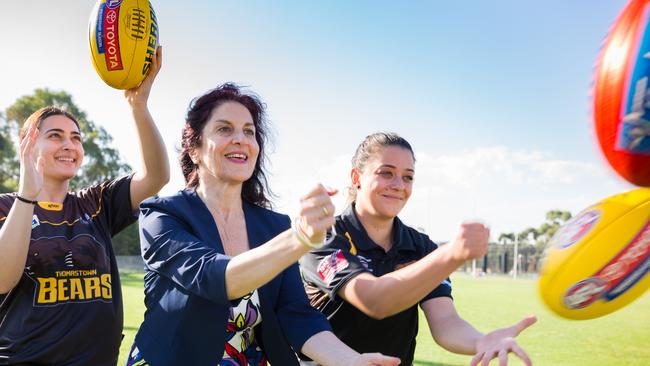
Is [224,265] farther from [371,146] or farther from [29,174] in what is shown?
[29,174]

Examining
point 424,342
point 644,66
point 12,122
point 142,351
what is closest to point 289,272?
point 142,351

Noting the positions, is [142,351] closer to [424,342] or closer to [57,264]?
[57,264]

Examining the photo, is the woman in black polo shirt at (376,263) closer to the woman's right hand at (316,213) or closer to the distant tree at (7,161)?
the woman's right hand at (316,213)

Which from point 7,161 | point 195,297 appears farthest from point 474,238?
point 7,161

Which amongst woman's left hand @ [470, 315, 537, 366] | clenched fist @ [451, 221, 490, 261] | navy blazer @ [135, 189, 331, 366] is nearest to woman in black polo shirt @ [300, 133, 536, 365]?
woman's left hand @ [470, 315, 537, 366]

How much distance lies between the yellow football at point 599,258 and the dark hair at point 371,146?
1.18 m

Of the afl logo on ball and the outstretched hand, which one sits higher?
the afl logo on ball

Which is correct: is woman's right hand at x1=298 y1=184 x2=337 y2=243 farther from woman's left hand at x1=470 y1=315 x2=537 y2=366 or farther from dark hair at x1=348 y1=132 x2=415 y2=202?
dark hair at x1=348 y1=132 x2=415 y2=202

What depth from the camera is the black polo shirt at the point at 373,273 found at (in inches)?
129

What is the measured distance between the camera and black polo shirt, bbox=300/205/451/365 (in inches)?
129

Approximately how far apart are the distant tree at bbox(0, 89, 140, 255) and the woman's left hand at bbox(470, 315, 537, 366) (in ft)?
132

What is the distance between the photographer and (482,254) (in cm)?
198

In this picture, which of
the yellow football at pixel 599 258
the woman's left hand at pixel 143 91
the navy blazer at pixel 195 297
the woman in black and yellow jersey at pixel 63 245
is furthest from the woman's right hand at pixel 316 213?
the woman's left hand at pixel 143 91

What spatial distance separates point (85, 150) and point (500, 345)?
46.5 metres
